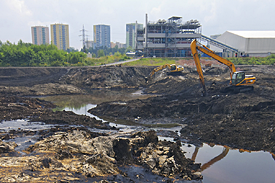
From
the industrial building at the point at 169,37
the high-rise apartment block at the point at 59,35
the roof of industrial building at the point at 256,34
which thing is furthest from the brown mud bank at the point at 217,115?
the high-rise apartment block at the point at 59,35

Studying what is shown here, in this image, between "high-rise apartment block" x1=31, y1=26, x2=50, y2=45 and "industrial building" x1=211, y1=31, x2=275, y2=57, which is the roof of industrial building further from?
"high-rise apartment block" x1=31, y1=26, x2=50, y2=45

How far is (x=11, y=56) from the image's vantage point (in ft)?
191

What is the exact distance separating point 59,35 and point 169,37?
474ft

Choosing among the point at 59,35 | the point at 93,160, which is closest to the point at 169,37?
the point at 93,160

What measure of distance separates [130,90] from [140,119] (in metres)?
20.7

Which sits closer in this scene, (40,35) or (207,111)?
(207,111)

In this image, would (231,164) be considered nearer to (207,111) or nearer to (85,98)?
(207,111)

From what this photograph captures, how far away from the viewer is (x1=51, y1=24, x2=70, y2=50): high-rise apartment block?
190m

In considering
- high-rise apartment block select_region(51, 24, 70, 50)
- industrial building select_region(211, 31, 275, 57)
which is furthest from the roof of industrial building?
high-rise apartment block select_region(51, 24, 70, 50)

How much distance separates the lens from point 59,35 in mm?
191375

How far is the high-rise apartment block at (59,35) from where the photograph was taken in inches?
7480

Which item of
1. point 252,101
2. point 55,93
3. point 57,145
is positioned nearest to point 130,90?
point 55,93

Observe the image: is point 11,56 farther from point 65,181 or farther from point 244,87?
point 65,181

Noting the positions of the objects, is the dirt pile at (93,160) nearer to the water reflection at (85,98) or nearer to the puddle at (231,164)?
the puddle at (231,164)
